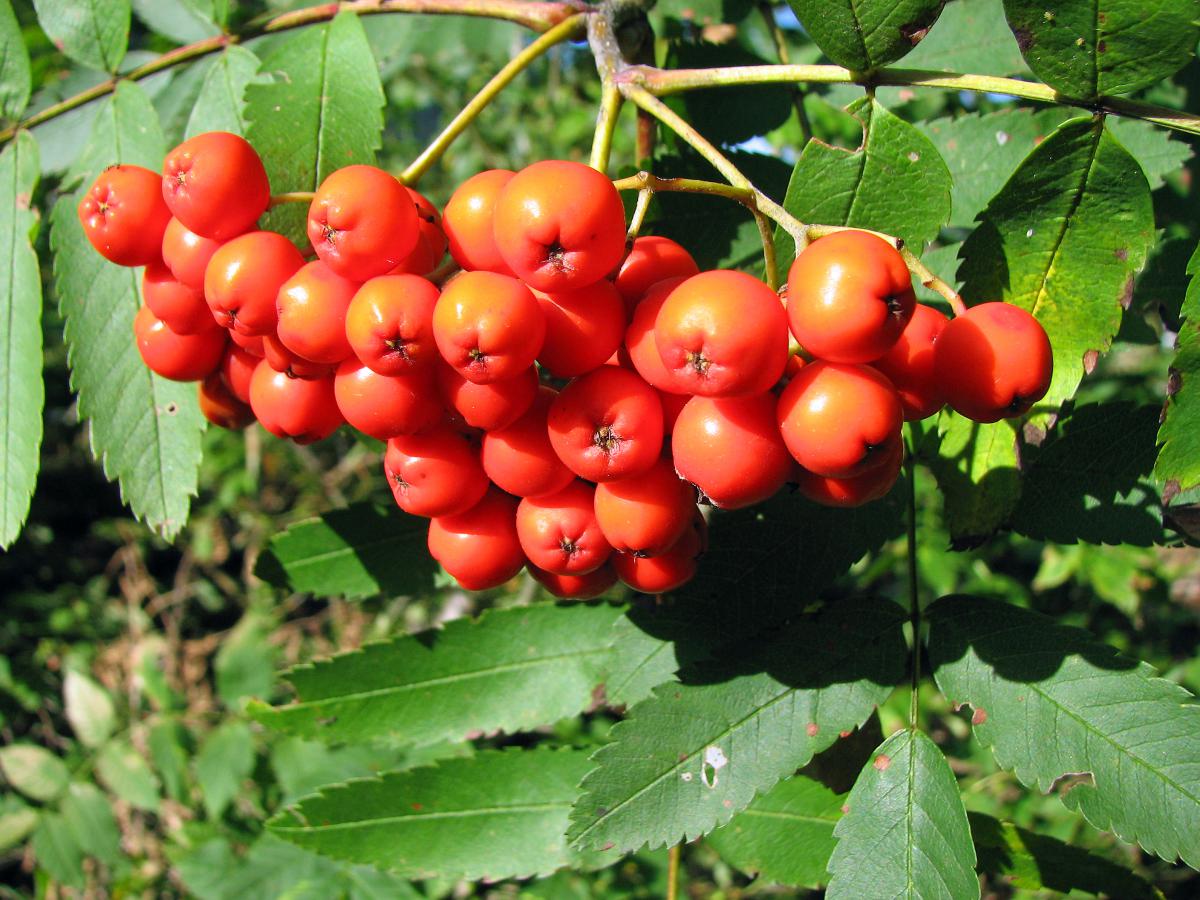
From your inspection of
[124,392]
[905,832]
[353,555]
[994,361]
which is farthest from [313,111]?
[905,832]

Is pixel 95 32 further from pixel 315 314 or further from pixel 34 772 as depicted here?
pixel 34 772

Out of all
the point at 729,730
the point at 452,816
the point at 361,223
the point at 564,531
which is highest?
the point at 361,223

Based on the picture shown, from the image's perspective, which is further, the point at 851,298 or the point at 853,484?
the point at 853,484

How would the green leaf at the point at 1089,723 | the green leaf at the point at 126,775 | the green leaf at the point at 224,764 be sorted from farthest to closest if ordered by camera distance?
the green leaf at the point at 126,775
the green leaf at the point at 224,764
the green leaf at the point at 1089,723

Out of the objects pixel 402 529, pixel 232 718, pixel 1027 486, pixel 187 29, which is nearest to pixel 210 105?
pixel 187 29

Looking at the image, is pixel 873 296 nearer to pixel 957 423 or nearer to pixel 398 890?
pixel 957 423

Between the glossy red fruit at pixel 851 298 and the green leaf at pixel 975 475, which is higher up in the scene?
the glossy red fruit at pixel 851 298

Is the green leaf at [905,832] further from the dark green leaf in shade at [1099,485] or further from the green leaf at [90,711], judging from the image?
the green leaf at [90,711]

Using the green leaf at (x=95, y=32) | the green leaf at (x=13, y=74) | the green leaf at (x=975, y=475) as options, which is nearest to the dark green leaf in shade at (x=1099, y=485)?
the green leaf at (x=975, y=475)
